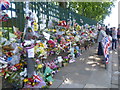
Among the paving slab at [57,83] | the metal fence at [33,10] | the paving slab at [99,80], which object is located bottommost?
the paving slab at [99,80]

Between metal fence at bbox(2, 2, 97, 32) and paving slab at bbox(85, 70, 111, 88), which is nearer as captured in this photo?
metal fence at bbox(2, 2, 97, 32)

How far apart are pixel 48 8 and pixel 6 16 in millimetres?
2791

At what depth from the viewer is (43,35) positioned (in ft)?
12.6

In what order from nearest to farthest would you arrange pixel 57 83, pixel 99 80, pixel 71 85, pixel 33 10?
pixel 71 85
pixel 57 83
pixel 99 80
pixel 33 10

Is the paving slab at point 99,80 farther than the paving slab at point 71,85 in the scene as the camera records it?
Yes

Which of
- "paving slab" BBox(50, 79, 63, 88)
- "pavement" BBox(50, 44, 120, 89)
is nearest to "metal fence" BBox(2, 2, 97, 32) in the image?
"paving slab" BBox(50, 79, 63, 88)

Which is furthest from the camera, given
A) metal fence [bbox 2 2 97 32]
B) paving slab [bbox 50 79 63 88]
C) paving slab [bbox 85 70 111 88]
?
paving slab [bbox 85 70 111 88]

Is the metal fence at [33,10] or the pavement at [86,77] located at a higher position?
the metal fence at [33,10]

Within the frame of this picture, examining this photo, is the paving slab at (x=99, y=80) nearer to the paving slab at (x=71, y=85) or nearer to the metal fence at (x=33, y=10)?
the paving slab at (x=71, y=85)

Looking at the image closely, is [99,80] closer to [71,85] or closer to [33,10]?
[71,85]

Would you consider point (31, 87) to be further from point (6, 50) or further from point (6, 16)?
point (6, 16)

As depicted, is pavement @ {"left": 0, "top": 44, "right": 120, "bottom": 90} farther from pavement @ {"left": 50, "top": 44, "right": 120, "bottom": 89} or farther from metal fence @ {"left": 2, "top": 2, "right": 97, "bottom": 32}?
metal fence @ {"left": 2, "top": 2, "right": 97, "bottom": 32}

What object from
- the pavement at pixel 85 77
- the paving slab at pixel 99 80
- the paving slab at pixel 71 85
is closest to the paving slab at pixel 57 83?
the pavement at pixel 85 77

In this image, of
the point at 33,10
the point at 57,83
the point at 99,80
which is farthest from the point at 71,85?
the point at 33,10
